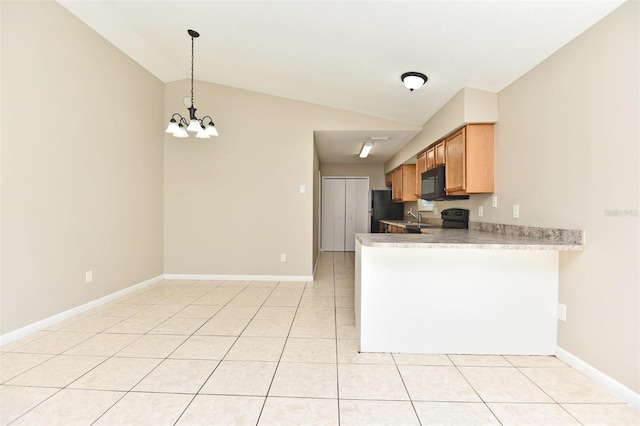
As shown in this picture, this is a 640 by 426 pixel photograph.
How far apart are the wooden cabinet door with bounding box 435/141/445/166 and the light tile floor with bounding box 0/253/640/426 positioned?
232cm

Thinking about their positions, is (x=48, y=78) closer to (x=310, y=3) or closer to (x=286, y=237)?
(x=310, y=3)

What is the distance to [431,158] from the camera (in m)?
4.04

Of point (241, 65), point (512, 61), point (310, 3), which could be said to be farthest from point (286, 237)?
point (512, 61)

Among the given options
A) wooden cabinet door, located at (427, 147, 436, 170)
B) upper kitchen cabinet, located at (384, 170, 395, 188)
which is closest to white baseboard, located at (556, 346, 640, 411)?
wooden cabinet door, located at (427, 147, 436, 170)

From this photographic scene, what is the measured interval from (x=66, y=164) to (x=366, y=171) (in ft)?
19.2

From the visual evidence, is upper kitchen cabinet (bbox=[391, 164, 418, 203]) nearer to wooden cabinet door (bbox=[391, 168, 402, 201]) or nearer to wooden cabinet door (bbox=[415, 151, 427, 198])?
wooden cabinet door (bbox=[391, 168, 402, 201])

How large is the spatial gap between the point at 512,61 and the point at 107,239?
424 cm

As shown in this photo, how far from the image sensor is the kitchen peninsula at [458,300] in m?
2.08

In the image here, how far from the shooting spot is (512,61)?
2311 mm

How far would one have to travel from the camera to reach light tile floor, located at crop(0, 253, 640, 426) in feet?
4.80

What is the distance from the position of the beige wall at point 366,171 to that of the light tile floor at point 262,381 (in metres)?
5.10

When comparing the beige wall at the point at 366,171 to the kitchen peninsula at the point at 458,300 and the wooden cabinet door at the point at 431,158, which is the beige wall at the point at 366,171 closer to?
the wooden cabinet door at the point at 431,158

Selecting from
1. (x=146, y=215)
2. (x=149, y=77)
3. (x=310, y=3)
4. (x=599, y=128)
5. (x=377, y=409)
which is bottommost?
(x=377, y=409)

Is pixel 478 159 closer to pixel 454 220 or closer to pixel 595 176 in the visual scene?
pixel 454 220
